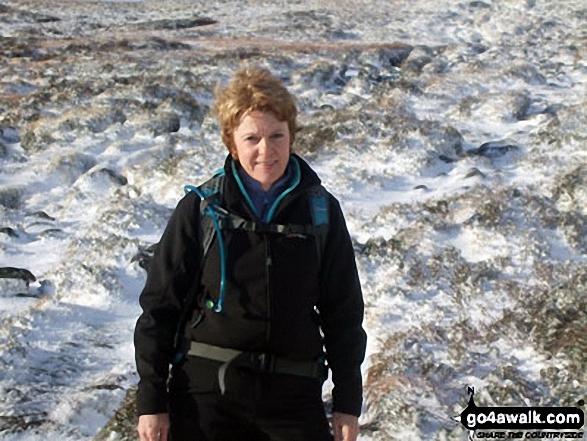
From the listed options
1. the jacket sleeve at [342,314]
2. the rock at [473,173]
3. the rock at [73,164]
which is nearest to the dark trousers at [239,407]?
the jacket sleeve at [342,314]

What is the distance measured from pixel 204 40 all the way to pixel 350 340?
89.7 feet

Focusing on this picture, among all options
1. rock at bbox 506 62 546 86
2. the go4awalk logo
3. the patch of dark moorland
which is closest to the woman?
the go4awalk logo

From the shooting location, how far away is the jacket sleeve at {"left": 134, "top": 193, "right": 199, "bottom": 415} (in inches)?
119

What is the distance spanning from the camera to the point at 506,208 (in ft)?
27.9

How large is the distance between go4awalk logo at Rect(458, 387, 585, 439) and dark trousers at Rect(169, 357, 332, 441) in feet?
7.34

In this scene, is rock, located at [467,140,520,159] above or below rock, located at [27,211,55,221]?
above

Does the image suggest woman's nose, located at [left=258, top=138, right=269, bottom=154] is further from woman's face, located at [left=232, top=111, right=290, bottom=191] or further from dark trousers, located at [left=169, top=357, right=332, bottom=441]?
dark trousers, located at [left=169, top=357, right=332, bottom=441]

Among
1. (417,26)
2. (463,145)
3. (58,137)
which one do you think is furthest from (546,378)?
(417,26)

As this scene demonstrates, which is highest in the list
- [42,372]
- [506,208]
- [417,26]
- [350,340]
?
[417,26]

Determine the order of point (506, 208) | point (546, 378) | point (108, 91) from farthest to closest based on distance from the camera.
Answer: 1. point (108, 91)
2. point (506, 208)
3. point (546, 378)

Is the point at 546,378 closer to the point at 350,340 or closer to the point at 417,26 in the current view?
the point at 350,340

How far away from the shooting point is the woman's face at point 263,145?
3.05 m

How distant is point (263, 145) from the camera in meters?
3.05

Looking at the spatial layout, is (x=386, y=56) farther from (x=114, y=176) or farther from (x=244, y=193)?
(x=244, y=193)
